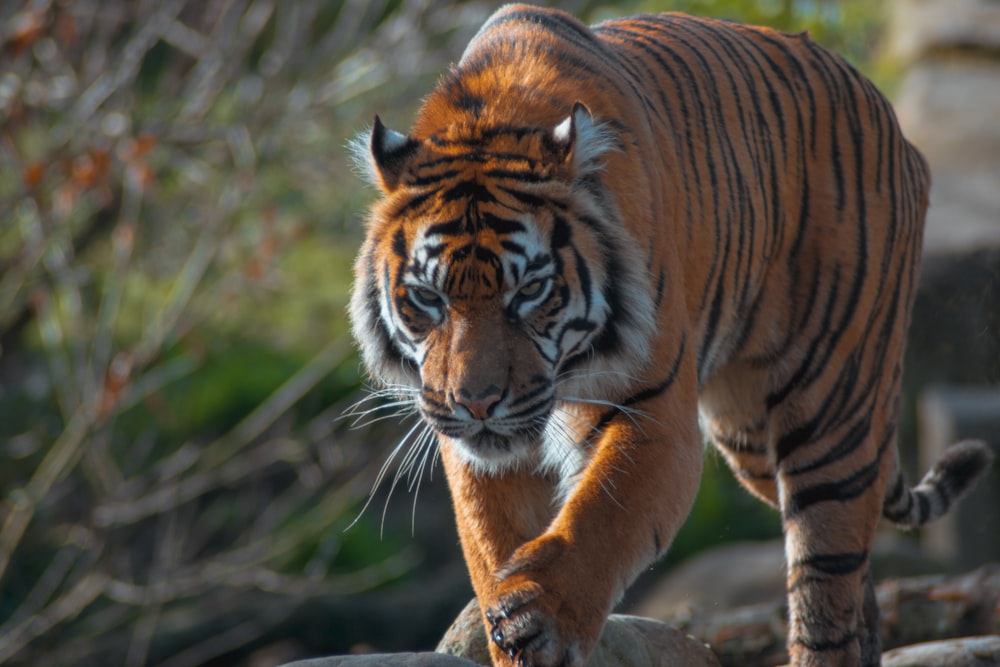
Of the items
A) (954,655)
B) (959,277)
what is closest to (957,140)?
(959,277)

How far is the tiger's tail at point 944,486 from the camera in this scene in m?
4.38

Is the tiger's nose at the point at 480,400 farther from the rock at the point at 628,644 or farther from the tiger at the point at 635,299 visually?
the rock at the point at 628,644

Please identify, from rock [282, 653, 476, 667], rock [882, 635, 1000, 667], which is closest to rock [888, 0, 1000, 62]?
rock [882, 635, 1000, 667]

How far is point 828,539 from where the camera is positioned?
150 inches

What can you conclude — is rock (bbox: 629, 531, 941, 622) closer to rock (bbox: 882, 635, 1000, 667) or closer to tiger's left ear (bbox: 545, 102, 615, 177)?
rock (bbox: 882, 635, 1000, 667)

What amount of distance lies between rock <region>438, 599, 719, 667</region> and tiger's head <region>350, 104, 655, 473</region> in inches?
29.9

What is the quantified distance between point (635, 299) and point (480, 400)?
1.68 feet

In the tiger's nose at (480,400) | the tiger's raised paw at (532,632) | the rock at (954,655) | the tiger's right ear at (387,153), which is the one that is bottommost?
the rock at (954,655)

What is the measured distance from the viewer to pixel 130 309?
10992 mm

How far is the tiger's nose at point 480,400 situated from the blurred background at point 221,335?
59 cm

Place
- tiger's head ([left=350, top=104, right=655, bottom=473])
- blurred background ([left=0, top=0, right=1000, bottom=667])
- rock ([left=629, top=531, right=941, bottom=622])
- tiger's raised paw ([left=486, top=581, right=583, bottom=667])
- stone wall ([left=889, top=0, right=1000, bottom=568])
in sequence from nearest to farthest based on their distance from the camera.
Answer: tiger's raised paw ([left=486, top=581, right=583, bottom=667]) < tiger's head ([left=350, top=104, right=655, bottom=473]) < blurred background ([left=0, top=0, right=1000, bottom=667]) < rock ([left=629, top=531, right=941, bottom=622]) < stone wall ([left=889, top=0, right=1000, bottom=568])

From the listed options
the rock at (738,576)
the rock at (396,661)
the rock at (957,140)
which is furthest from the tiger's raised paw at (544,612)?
the rock at (957,140)

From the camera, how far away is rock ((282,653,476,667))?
3109 millimetres

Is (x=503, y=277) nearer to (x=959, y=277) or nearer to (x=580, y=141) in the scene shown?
(x=580, y=141)
